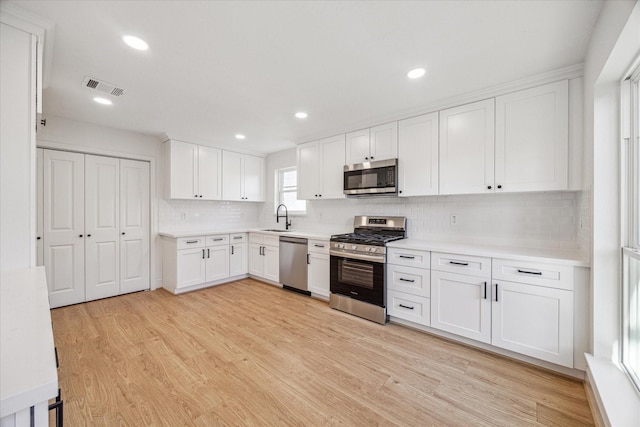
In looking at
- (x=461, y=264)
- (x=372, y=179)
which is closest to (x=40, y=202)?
(x=372, y=179)

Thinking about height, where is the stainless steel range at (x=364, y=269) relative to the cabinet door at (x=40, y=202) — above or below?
below

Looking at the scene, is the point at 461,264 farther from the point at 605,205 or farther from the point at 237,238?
the point at 237,238

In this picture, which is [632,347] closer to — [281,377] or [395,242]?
[395,242]

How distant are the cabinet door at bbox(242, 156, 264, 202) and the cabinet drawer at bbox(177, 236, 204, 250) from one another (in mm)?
1286

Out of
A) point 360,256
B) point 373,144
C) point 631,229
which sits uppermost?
point 373,144

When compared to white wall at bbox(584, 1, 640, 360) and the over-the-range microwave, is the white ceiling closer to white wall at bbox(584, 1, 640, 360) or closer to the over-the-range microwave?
white wall at bbox(584, 1, 640, 360)

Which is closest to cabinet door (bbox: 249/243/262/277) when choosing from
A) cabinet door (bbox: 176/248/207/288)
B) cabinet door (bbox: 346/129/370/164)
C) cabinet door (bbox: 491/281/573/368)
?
cabinet door (bbox: 176/248/207/288)

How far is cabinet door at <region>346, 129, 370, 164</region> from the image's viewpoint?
3.58 metres

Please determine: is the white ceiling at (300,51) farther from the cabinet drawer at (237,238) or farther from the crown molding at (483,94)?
the cabinet drawer at (237,238)

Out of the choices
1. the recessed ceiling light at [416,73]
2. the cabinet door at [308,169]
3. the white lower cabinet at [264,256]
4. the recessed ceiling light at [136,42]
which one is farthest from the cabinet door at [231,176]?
the recessed ceiling light at [416,73]

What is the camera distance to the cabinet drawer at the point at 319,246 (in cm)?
377

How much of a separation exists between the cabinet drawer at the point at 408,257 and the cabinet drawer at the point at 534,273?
60 cm

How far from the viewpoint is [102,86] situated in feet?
8.47

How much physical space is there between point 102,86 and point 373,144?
2.91 metres
